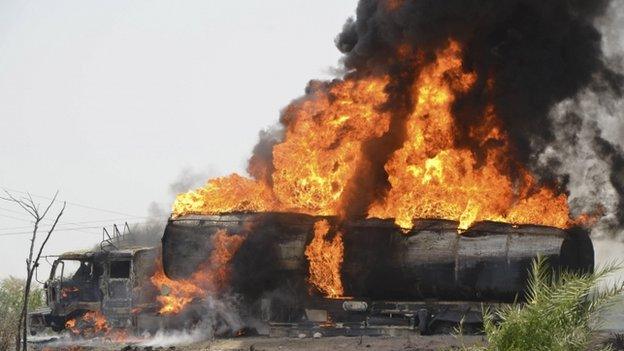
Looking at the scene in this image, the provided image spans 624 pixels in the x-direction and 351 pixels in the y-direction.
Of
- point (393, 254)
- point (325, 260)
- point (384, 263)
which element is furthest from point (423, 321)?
point (325, 260)

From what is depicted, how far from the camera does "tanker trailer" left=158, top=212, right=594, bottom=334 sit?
18.6 m

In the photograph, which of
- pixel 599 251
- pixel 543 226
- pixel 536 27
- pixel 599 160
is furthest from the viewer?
pixel 599 251

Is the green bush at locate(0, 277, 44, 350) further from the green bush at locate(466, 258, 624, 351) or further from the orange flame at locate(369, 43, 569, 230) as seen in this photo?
the green bush at locate(466, 258, 624, 351)

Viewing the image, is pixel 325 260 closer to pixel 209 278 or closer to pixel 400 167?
pixel 209 278

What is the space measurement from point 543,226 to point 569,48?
7774 mm

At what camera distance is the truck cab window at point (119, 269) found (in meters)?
23.8

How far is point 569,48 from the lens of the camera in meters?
23.5

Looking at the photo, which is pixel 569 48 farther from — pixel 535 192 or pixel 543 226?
pixel 543 226

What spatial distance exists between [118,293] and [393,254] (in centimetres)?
951

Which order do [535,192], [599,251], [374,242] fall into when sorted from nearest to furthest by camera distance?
[374,242] → [535,192] → [599,251]

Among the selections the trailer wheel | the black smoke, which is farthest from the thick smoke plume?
the trailer wheel

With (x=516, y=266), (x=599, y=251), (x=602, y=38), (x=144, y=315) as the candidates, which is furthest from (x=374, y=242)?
(x=599, y=251)

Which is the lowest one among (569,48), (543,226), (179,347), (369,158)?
(179,347)

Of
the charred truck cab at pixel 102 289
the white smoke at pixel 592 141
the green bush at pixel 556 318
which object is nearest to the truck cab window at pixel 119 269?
the charred truck cab at pixel 102 289
